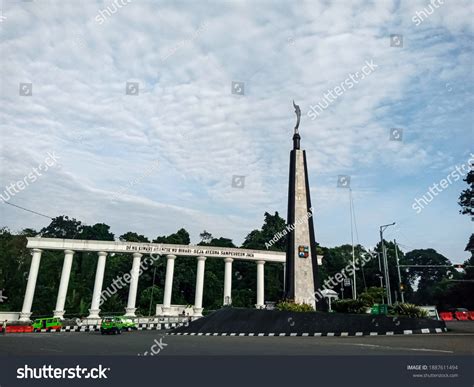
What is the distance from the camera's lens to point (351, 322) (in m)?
20.9

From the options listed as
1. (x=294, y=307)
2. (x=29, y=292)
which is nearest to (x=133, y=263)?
(x=29, y=292)

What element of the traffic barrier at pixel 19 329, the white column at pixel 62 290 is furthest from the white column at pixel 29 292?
the traffic barrier at pixel 19 329

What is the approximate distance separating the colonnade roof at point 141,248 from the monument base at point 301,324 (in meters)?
17.6

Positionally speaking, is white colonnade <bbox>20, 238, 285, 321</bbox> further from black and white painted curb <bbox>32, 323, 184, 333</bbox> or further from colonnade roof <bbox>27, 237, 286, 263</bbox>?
black and white painted curb <bbox>32, 323, 184, 333</bbox>

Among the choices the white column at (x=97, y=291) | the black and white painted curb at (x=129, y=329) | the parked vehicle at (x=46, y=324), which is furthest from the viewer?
the white column at (x=97, y=291)

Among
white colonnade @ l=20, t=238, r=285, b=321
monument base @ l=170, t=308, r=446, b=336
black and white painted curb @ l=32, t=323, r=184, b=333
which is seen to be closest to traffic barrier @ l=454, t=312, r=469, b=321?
white colonnade @ l=20, t=238, r=285, b=321

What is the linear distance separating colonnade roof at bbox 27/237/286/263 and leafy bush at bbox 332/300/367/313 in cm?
2489

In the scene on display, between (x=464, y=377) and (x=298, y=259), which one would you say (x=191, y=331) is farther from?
(x=464, y=377)

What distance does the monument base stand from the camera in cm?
1950

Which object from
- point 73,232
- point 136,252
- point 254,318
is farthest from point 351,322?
point 73,232

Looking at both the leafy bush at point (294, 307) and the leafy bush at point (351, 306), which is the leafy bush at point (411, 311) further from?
the leafy bush at point (294, 307)

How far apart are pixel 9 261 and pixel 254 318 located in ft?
156

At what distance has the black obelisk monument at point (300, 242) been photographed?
92.2ft

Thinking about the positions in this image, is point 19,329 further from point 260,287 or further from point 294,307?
point 294,307
